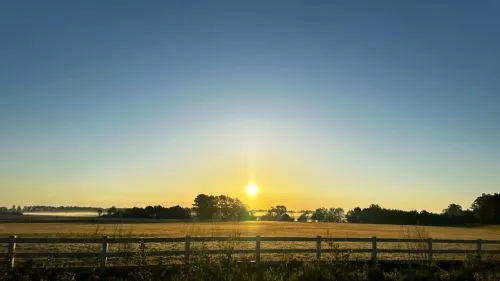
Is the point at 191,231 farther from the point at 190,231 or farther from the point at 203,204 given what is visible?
the point at 203,204

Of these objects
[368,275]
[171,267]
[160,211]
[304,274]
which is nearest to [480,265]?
[368,275]

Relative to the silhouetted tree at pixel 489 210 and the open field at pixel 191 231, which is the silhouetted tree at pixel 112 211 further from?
the silhouetted tree at pixel 489 210

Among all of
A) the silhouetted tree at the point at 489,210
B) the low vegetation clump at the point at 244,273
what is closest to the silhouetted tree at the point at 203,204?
the silhouetted tree at the point at 489,210

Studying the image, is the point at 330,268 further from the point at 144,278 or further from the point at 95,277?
the point at 95,277

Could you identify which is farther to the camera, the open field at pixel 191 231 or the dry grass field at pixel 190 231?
the open field at pixel 191 231

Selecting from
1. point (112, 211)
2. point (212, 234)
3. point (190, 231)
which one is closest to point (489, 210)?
point (190, 231)

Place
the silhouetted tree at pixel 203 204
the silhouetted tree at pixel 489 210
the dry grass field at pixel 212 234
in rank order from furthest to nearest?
the silhouetted tree at pixel 203 204 < the silhouetted tree at pixel 489 210 < the dry grass field at pixel 212 234

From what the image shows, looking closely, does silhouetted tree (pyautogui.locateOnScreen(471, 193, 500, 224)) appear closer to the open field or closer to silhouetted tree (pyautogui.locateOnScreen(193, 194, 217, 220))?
the open field

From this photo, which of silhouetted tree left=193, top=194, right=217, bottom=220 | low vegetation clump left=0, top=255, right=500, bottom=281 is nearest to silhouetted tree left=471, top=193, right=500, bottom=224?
silhouetted tree left=193, top=194, right=217, bottom=220

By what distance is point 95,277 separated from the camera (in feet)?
51.1

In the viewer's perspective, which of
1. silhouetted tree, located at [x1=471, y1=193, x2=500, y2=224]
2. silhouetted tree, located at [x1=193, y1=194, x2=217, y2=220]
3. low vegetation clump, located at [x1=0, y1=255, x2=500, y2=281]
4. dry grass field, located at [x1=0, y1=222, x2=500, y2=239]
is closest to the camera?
low vegetation clump, located at [x1=0, y1=255, x2=500, y2=281]

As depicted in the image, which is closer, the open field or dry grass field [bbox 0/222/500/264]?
dry grass field [bbox 0/222/500/264]

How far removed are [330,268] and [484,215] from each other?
399 ft

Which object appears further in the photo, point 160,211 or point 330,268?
point 160,211
